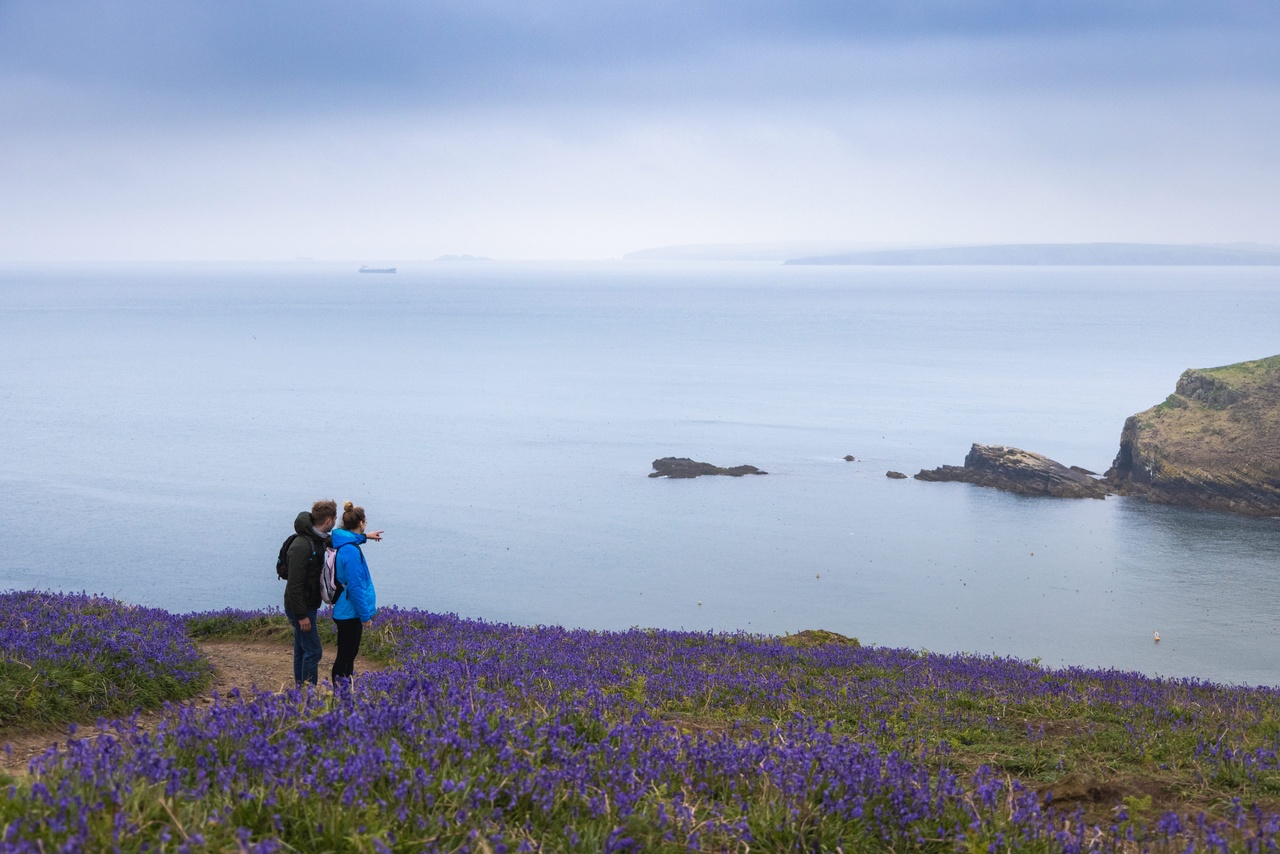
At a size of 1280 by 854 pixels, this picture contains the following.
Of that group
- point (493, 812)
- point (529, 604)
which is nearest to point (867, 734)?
point (493, 812)

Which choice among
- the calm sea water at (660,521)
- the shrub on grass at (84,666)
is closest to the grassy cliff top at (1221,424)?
the calm sea water at (660,521)

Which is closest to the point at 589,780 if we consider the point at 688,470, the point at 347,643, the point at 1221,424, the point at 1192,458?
the point at 347,643

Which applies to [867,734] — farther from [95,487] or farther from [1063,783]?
[95,487]

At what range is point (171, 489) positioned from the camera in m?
97.8

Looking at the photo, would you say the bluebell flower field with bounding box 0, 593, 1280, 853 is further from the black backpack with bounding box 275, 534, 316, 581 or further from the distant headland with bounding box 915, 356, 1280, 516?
the distant headland with bounding box 915, 356, 1280, 516

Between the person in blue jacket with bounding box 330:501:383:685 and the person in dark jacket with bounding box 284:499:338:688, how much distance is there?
200mm

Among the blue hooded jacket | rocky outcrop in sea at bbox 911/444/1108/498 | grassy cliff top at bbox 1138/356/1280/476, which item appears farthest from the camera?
rocky outcrop in sea at bbox 911/444/1108/498

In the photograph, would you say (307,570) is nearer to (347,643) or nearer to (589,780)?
(347,643)

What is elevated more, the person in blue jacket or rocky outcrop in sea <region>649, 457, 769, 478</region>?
the person in blue jacket

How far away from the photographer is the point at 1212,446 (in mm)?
93750

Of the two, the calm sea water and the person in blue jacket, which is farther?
the calm sea water

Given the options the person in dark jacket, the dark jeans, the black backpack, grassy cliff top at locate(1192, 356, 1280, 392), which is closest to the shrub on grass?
the dark jeans

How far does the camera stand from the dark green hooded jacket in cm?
1132

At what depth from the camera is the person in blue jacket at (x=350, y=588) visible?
11.3 m
